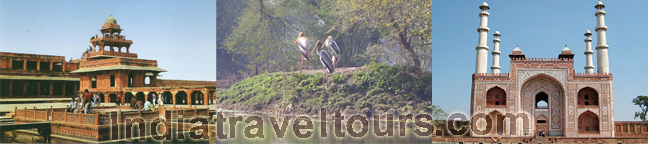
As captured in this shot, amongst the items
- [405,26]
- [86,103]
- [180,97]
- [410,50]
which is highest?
[405,26]

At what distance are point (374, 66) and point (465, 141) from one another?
1043 centimetres

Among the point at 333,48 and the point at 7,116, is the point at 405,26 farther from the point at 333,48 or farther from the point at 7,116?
the point at 7,116

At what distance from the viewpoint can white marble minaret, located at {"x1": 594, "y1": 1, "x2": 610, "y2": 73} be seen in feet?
67.0

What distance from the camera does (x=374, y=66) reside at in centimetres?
3002

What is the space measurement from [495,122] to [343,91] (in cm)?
1065

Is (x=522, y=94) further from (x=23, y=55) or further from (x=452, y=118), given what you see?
(x=23, y=55)

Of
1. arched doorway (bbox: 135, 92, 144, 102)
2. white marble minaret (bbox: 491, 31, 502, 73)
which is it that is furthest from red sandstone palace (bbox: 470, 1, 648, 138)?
arched doorway (bbox: 135, 92, 144, 102)

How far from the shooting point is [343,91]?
29859 millimetres

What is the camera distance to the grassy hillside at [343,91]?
2912cm

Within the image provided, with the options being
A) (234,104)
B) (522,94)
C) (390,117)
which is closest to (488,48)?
(522,94)

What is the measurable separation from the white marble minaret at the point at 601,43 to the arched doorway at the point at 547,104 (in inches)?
65.8

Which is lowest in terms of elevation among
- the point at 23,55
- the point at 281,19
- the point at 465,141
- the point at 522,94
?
the point at 465,141

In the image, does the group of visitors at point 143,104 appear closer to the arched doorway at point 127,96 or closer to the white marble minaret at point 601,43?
the arched doorway at point 127,96

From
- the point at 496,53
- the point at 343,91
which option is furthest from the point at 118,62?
the point at 496,53
